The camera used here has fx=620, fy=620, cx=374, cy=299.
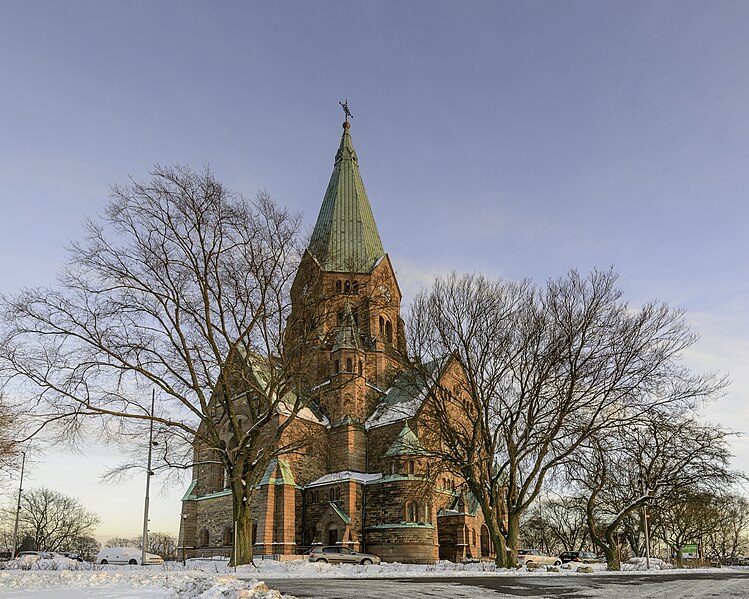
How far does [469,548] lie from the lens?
38.8 metres

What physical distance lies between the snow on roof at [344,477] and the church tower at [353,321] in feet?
2.48

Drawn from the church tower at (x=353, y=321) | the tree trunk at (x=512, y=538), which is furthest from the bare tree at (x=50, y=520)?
the tree trunk at (x=512, y=538)

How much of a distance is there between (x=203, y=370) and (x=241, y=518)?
5452 mm

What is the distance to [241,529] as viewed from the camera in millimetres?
21922

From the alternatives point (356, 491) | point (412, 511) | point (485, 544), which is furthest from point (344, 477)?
point (485, 544)

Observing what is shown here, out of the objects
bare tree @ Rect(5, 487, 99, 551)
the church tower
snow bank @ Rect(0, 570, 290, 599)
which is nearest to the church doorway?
the church tower

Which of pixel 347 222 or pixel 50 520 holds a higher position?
pixel 347 222

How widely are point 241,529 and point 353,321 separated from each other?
724 inches

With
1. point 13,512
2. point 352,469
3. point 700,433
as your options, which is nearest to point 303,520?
point 352,469

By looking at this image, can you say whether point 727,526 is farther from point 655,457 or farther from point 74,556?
point 74,556

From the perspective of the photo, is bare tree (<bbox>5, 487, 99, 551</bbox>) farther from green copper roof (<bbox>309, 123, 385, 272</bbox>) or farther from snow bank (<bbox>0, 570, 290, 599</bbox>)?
snow bank (<bbox>0, 570, 290, 599</bbox>)

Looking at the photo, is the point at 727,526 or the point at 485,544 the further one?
the point at 727,526

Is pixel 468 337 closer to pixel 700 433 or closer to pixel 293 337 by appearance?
pixel 293 337

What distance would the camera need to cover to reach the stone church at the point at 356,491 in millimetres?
37562
